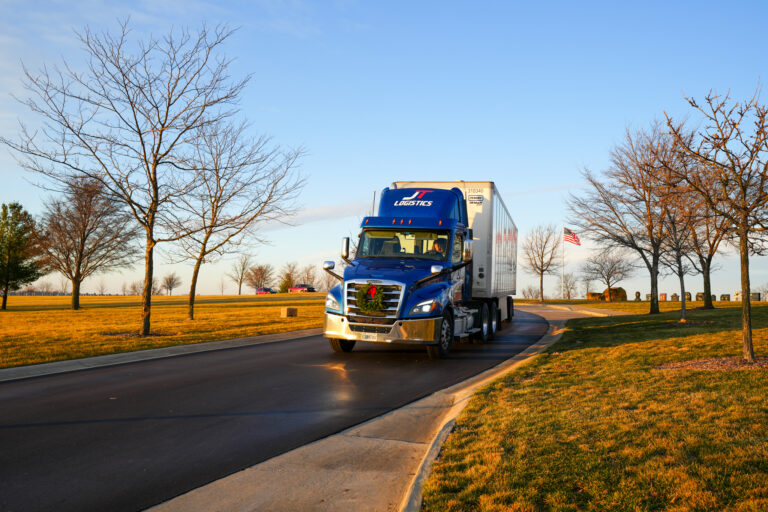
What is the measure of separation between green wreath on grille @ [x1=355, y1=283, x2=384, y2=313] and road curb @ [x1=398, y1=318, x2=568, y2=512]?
8.62ft

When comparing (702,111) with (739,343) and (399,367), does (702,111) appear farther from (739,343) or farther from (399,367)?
(399,367)

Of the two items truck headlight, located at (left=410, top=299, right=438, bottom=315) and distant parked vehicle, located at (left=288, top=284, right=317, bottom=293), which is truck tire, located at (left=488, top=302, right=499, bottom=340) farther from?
distant parked vehicle, located at (left=288, top=284, right=317, bottom=293)

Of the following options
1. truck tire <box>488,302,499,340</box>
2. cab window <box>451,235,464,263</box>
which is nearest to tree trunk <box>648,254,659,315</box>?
truck tire <box>488,302,499,340</box>

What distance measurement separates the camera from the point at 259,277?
107188 millimetres

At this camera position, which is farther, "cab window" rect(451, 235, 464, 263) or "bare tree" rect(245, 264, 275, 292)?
"bare tree" rect(245, 264, 275, 292)

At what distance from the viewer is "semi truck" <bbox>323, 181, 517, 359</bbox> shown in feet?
39.1

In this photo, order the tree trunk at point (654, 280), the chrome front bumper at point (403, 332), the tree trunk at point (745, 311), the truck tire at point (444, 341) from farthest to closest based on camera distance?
the tree trunk at point (654, 280) → the truck tire at point (444, 341) → the chrome front bumper at point (403, 332) → the tree trunk at point (745, 311)

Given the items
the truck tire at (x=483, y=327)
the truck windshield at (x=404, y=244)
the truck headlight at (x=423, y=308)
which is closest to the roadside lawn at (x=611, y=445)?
the truck headlight at (x=423, y=308)

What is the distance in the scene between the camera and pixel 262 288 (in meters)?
106

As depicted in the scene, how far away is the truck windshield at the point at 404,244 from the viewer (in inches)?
532

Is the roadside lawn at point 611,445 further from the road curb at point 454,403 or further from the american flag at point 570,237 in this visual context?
the american flag at point 570,237

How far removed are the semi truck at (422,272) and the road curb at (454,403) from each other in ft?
5.39

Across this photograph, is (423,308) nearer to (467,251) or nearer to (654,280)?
(467,251)

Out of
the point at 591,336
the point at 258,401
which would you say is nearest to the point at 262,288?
the point at 591,336
